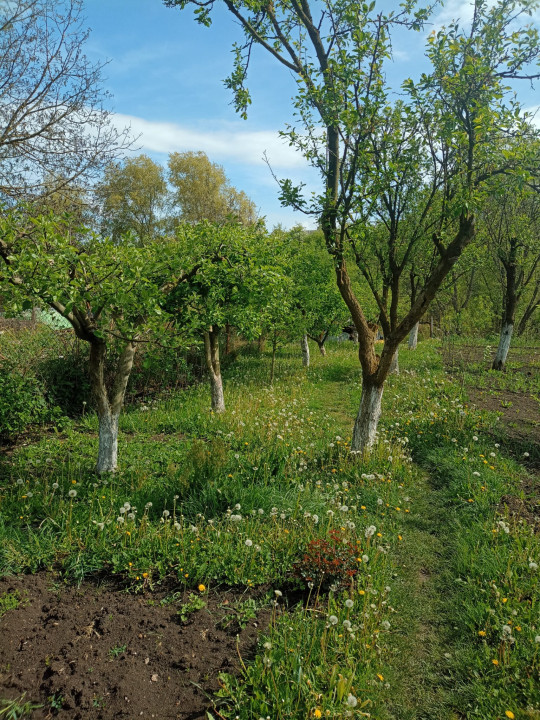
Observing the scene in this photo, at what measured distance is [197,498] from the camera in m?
5.46

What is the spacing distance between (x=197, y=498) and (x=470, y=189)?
5358mm

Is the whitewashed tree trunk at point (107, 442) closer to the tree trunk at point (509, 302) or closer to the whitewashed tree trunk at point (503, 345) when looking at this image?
the tree trunk at point (509, 302)

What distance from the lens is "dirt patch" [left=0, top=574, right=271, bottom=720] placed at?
2863 millimetres

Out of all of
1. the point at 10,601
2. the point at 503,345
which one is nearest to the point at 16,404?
the point at 10,601

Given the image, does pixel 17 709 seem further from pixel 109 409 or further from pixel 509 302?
pixel 509 302

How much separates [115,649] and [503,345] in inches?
562

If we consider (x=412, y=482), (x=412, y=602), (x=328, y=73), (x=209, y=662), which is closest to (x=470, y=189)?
(x=328, y=73)

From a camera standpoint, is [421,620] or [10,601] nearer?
[10,601]

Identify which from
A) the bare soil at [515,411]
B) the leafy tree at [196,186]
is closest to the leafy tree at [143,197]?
the leafy tree at [196,186]

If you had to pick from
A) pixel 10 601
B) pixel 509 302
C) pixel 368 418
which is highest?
pixel 509 302

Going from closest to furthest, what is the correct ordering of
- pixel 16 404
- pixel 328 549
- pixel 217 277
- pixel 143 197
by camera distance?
1. pixel 328 549
2. pixel 217 277
3. pixel 16 404
4. pixel 143 197

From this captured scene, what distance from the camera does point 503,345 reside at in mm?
14102

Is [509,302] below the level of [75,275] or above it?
above

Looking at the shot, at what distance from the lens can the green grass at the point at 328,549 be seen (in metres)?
3.21
